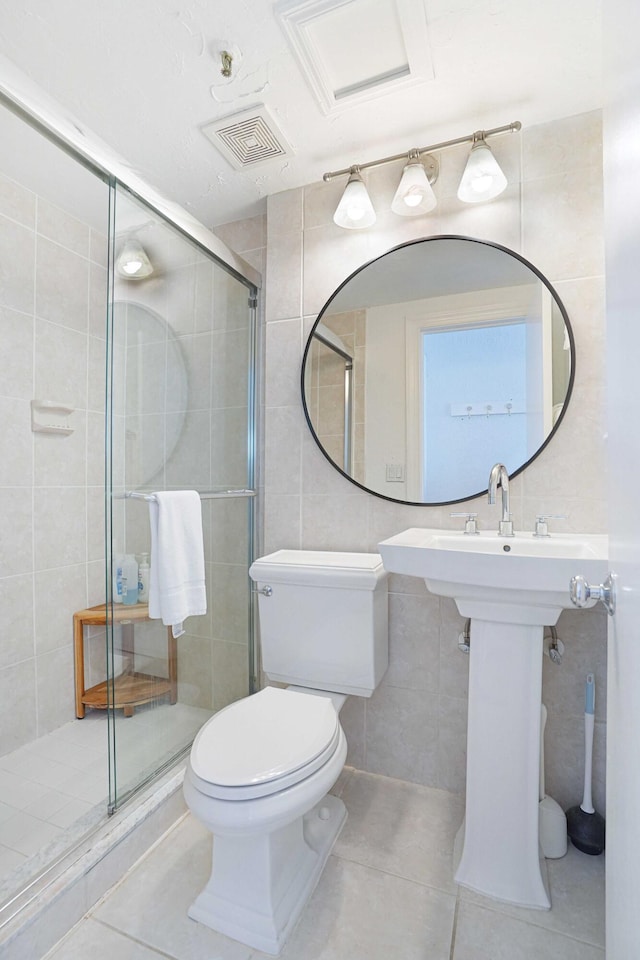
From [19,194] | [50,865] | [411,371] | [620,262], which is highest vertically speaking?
[19,194]

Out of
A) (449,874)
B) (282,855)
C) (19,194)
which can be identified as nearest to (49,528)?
(19,194)

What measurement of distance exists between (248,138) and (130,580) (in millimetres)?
1491

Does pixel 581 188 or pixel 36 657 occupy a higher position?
pixel 581 188

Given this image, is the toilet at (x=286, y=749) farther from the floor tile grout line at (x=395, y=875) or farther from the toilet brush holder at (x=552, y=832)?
the toilet brush holder at (x=552, y=832)

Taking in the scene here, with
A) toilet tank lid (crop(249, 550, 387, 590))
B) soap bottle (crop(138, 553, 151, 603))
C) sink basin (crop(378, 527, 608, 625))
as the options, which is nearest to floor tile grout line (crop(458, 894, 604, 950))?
sink basin (crop(378, 527, 608, 625))

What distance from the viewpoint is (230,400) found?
1.88 meters

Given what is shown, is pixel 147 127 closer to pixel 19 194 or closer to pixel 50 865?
pixel 19 194

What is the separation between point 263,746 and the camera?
3.74 ft

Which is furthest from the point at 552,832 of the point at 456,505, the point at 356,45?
the point at 356,45

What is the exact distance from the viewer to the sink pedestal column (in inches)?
47.9

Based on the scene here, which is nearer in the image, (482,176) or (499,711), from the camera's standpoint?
(499,711)

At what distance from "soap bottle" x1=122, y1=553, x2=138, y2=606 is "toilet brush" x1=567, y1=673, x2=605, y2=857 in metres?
1.40

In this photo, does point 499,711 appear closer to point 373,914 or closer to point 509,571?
point 509,571

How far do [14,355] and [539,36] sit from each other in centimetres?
196
